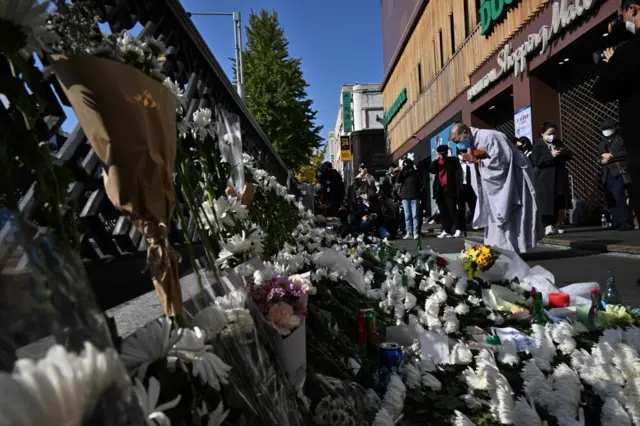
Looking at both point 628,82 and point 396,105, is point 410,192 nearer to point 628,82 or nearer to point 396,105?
point 628,82

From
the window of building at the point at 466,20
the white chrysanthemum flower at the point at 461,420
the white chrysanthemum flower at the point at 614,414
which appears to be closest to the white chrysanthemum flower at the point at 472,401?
the white chrysanthemum flower at the point at 461,420

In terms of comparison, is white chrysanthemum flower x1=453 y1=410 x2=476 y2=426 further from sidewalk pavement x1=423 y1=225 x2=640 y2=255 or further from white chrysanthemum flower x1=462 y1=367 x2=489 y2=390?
sidewalk pavement x1=423 y1=225 x2=640 y2=255

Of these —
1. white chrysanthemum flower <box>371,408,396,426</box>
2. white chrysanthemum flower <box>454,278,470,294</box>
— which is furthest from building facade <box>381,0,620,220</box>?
white chrysanthemum flower <box>371,408,396,426</box>

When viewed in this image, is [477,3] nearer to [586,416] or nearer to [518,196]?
[518,196]

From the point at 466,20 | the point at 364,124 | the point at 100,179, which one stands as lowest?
the point at 100,179

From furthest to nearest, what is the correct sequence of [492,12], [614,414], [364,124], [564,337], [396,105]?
[364,124] → [396,105] → [492,12] → [564,337] → [614,414]

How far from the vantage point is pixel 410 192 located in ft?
37.0

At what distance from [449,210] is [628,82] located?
24.5ft

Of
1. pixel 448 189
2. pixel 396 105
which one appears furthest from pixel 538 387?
pixel 396 105

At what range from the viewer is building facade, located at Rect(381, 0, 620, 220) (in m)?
9.18

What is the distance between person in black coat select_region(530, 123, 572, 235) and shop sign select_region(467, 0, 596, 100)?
1.84m

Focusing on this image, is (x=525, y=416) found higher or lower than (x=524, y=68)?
lower

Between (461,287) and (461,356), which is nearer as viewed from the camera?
(461,356)

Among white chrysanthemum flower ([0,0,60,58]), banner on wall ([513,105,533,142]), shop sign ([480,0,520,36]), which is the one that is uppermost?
shop sign ([480,0,520,36])
